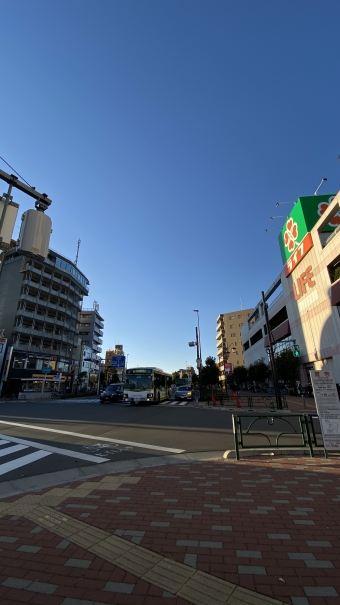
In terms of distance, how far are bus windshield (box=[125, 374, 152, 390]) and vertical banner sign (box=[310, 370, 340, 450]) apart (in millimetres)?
17609

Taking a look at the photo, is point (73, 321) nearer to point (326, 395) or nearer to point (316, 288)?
point (316, 288)

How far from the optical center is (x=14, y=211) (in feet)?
13.4

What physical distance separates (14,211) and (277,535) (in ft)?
18.0

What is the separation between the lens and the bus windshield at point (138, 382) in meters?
23.5

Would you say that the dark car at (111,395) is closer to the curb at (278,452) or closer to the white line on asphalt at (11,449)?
the white line on asphalt at (11,449)

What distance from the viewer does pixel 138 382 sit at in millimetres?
23594

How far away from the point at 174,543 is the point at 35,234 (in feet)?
14.8

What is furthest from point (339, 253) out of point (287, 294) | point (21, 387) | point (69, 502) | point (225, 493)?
point (21, 387)

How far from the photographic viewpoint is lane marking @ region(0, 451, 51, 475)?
616 cm

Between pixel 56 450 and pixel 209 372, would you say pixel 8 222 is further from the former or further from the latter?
pixel 209 372

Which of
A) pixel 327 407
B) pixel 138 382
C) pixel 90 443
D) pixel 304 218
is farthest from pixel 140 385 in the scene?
pixel 304 218

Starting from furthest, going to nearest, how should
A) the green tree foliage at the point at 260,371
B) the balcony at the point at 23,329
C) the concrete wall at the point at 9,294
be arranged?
the green tree foliage at the point at 260,371 → the concrete wall at the point at 9,294 → the balcony at the point at 23,329

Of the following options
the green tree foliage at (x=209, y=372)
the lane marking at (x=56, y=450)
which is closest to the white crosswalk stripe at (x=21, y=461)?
the lane marking at (x=56, y=450)

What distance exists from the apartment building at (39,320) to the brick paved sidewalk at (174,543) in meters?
41.7
